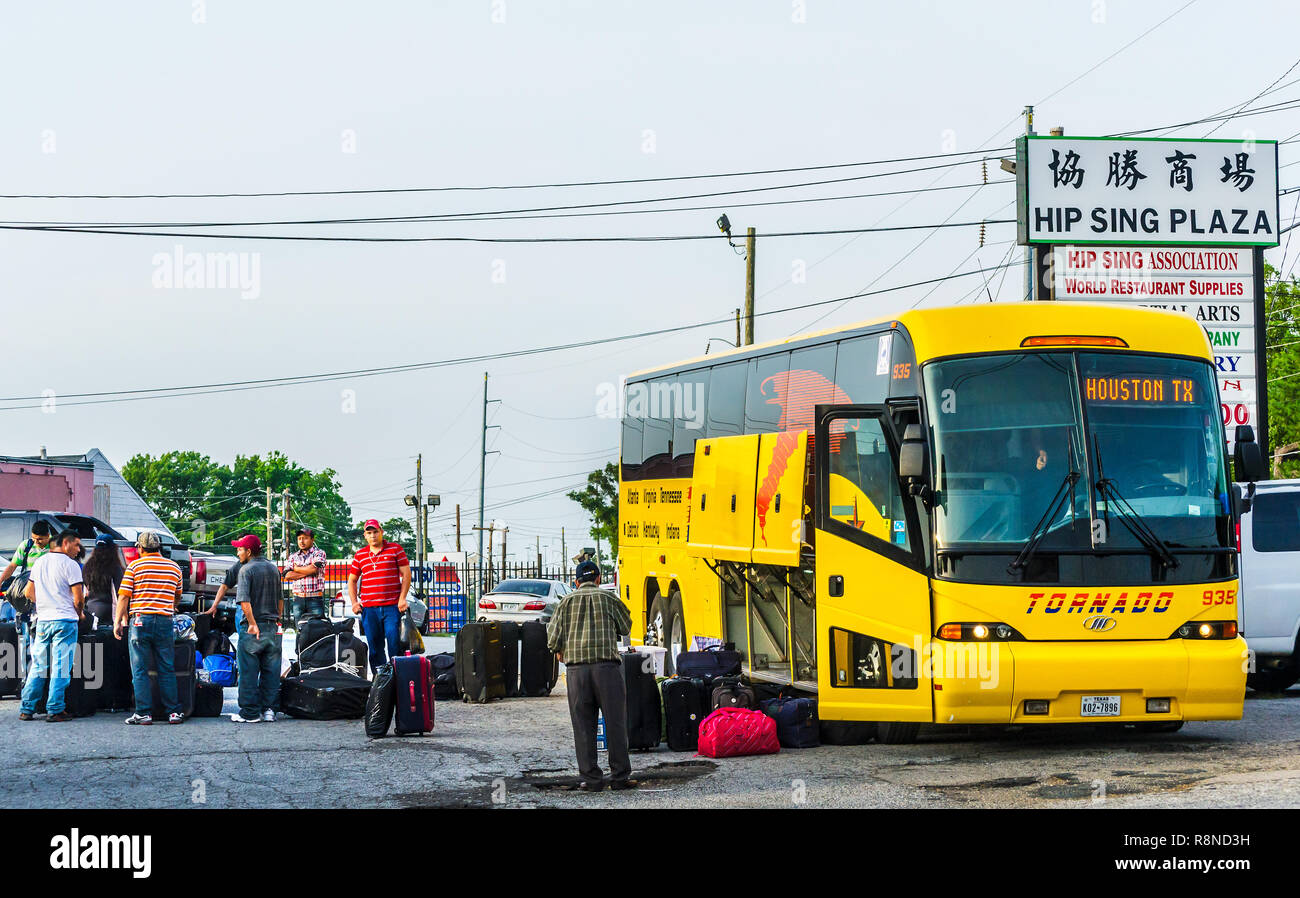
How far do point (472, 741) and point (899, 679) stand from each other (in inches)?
158

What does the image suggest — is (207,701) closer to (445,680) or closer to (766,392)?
(445,680)

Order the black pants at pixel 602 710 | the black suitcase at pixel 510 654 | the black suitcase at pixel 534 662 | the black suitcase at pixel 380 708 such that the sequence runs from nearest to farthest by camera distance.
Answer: the black pants at pixel 602 710
the black suitcase at pixel 380 708
the black suitcase at pixel 510 654
the black suitcase at pixel 534 662

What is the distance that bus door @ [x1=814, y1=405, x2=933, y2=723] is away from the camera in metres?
11.8

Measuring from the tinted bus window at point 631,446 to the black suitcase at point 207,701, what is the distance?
7.16 m

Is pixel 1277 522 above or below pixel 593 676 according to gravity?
above

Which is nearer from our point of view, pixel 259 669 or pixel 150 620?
pixel 150 620

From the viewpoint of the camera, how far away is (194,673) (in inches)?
607

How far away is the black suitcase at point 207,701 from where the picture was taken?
15555 mm

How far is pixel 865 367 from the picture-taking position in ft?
44.3

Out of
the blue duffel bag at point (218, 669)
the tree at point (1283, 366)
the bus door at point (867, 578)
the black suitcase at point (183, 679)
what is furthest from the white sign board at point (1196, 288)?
the tree at point (1283, 366)

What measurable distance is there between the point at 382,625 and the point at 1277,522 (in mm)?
10126

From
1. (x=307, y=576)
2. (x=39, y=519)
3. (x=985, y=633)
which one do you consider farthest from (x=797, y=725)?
(x=39, y=519)

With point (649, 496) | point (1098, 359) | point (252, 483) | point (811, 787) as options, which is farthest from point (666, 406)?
point (252, 483)

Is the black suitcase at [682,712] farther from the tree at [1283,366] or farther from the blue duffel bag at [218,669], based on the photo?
the tree at [1283,366]
